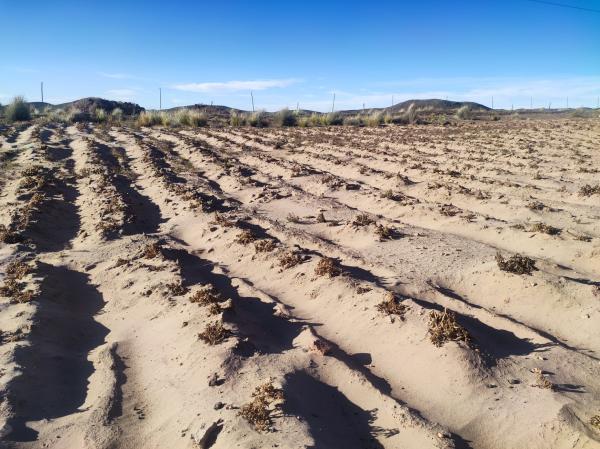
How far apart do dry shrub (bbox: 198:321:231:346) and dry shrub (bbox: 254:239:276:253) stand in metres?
2.64

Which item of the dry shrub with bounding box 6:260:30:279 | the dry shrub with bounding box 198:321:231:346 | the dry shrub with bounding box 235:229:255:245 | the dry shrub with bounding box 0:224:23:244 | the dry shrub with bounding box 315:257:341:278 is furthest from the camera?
the dry shrub with bounding box 0:224:23:244

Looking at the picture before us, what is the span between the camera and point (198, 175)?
49.8 feet

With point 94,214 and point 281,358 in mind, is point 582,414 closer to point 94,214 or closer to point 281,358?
point 281,358

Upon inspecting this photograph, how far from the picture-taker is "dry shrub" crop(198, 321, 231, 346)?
5.16 metres

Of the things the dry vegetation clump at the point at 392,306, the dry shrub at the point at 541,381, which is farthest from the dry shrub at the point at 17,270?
the dry shrub at the point at 541,381

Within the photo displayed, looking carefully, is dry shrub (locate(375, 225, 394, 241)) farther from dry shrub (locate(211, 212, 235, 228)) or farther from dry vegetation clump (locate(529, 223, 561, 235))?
dry shrub (locate(211, 212, 235, 228))

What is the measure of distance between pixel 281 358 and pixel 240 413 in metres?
1.01

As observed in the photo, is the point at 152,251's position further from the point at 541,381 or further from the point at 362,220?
the point at 541,381

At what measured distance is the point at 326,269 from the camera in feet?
22.1

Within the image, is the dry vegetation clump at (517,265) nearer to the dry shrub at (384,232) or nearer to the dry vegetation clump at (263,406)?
the dry shrub at (384,232)

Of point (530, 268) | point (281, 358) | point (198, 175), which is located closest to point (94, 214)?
point (198, 175)

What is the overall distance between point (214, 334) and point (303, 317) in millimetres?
1231

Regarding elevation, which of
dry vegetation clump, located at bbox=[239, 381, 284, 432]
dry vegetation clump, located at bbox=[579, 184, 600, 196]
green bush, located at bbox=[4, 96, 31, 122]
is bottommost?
dry vegetation clump, located at bbox=[239, 381, 284, 432]

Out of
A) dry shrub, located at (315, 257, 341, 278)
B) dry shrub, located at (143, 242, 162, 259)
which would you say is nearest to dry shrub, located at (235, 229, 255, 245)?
dry shrub, located at (143, 242, 162, 259)
